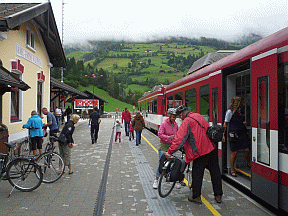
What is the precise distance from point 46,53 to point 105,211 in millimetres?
13570

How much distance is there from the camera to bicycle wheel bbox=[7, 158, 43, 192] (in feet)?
19.3

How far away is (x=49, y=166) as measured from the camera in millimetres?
6656

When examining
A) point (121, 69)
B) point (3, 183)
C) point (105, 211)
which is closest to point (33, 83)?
point (3, 183)

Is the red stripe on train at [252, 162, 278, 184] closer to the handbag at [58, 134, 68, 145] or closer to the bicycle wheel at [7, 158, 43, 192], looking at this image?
the bicycle wheel at [7, 158, 43, 192]

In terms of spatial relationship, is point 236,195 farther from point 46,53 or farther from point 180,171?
point 46,53

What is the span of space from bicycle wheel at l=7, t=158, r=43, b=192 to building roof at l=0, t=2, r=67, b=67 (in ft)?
14.7

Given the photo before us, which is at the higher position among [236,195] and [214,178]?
[214,178]

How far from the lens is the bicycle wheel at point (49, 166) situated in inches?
261

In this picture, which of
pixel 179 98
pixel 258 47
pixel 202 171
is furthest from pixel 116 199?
pixel 179 98

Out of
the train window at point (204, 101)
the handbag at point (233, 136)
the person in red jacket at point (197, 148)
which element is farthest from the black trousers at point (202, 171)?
the train window at point (204, 101)

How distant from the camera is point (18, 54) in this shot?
456 inches

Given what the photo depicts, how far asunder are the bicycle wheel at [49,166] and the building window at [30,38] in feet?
25.4

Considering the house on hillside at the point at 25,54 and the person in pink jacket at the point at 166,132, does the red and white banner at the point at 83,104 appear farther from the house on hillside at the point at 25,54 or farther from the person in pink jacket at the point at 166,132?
the person in pink jacket at the point at 166,132

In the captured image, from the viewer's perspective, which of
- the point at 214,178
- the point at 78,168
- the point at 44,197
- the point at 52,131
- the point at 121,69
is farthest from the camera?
the point at 121,69
